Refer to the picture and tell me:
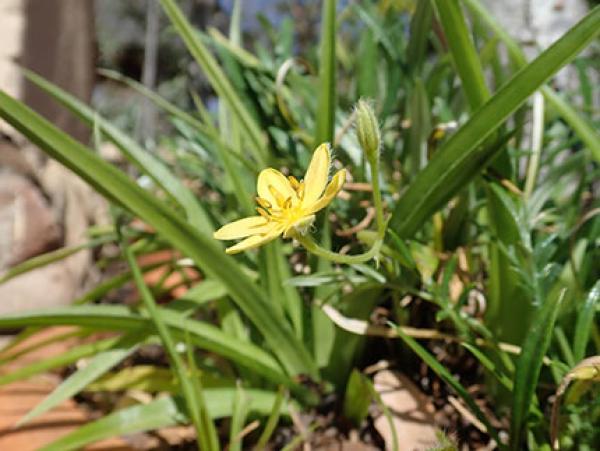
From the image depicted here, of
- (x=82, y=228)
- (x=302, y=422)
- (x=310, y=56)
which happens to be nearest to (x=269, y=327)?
(x=302, y=422)

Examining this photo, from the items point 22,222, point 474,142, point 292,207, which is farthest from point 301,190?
point 22,222

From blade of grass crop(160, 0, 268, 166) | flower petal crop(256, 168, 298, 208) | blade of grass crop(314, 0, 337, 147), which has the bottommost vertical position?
flower petal crop(256, 168, 298, 208)

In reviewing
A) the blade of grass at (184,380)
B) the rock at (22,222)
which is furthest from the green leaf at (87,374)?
the rock at (22,222)

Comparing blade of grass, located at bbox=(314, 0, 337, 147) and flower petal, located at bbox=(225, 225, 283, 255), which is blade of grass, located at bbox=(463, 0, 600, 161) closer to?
blade of grass, located at bbox=(314, 0, 337, 147)

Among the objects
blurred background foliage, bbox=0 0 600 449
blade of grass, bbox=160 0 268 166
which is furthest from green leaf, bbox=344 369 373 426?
blade of grass, bbox=160 0 268 166

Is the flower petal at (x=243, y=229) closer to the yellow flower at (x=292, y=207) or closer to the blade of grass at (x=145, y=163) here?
the yellow flower at (x=292, y=207)

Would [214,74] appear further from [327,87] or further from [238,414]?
[238,414]
